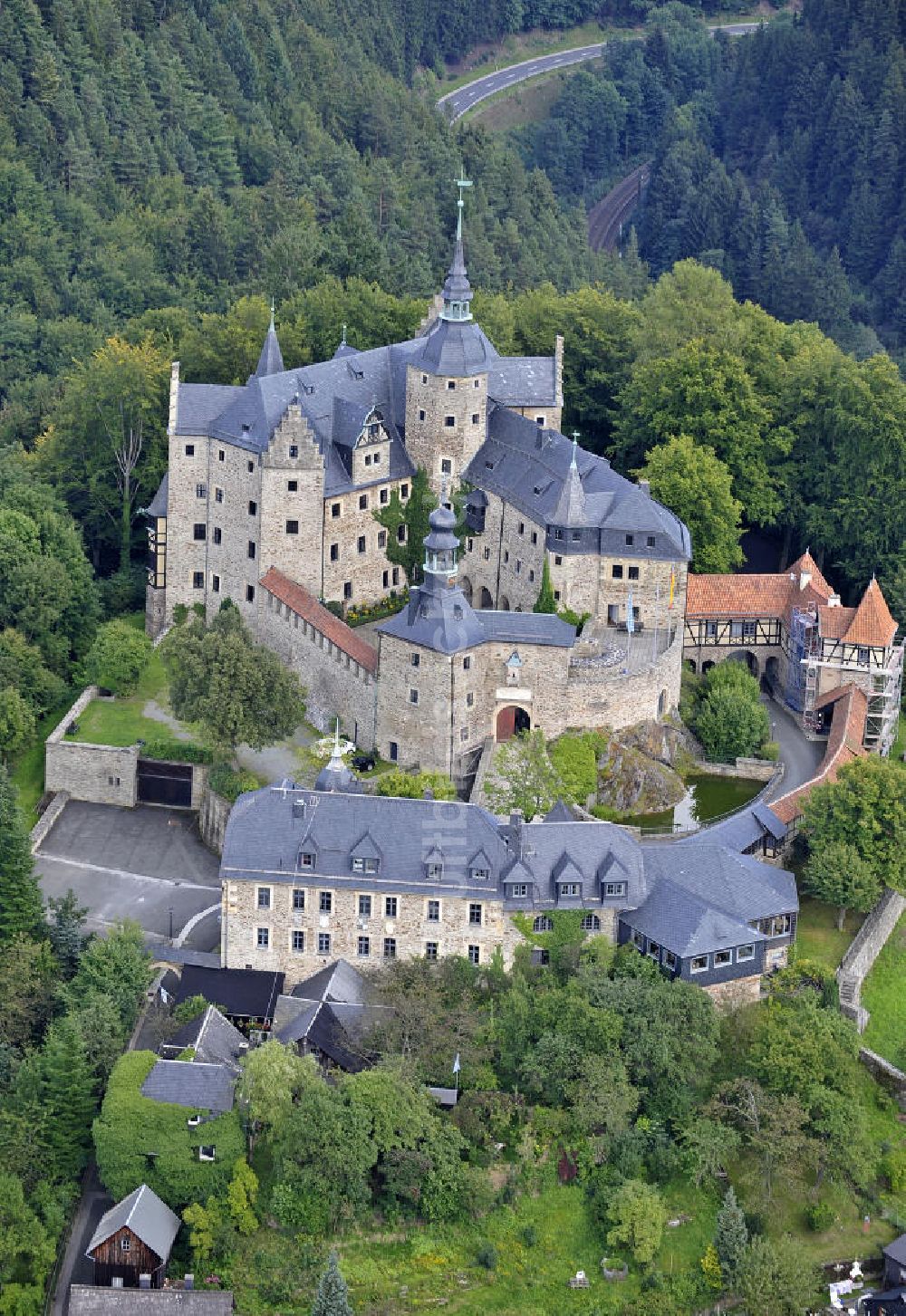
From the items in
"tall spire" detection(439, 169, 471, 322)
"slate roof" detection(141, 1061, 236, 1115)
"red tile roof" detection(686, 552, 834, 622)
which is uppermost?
"tall spire" detection(439, 169, 471, 322)

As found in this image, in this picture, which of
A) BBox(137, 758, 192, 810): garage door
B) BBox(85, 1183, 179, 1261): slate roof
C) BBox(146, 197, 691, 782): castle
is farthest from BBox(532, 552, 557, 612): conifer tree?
BBox(85, 1183, 179, 1261): slate roof

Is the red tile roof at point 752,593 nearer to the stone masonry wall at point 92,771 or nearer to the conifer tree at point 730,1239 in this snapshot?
the stone masonry wall at point 92,771

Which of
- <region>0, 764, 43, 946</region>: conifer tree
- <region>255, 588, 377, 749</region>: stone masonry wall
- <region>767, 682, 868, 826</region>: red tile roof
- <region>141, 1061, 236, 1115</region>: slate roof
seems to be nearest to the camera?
<region>141, 1061, 236, 1115</region>: slate roof

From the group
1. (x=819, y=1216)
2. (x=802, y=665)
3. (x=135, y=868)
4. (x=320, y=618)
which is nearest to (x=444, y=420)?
(x=320, y=618)

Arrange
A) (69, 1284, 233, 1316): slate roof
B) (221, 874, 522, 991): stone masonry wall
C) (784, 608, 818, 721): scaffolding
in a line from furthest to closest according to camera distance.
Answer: (784, 608, 818, 721): scaffolding → (221, 874, 522, 991): stone masonry wall → (69, 1284, 233, 1316): slate roof

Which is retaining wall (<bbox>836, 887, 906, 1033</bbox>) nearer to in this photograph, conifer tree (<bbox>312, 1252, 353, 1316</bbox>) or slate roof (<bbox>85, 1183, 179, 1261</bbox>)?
conifer tree (<bbox>312, 1252, 353, 1316</bbox>)

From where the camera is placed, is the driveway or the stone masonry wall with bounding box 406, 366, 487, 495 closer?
the driveway

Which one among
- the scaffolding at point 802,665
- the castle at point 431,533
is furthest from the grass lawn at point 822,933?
the scaffolding at point 802,665

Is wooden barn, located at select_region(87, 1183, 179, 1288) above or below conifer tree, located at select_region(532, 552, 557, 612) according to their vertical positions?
below
